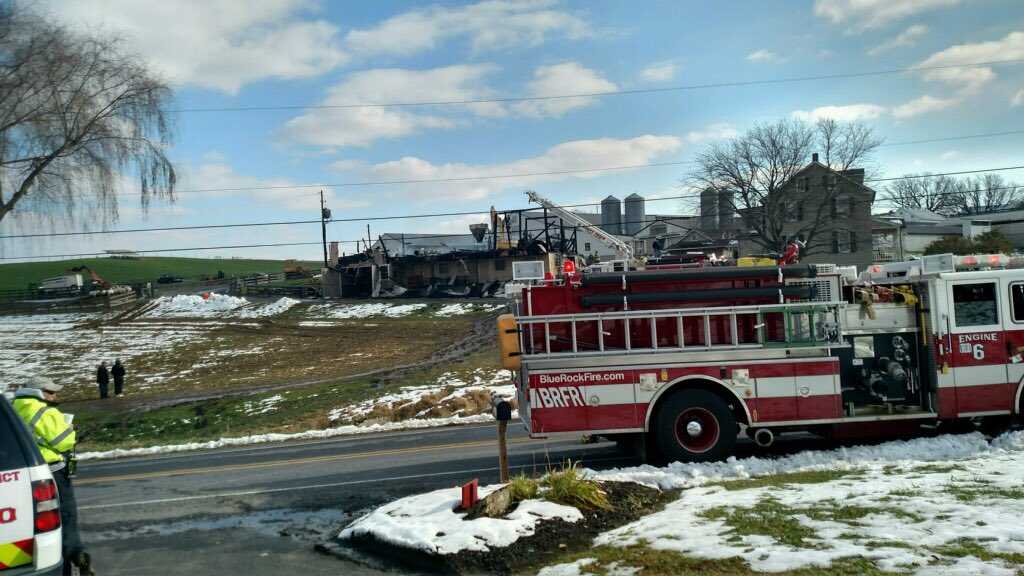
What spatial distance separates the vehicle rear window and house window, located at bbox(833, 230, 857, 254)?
191ft

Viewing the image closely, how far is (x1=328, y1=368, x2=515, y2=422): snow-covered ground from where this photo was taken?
2002 centimetres

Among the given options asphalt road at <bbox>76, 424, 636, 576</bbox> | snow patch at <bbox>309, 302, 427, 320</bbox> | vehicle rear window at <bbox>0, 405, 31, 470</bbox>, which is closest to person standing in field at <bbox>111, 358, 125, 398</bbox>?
asphalt road at <bbox>76, 424, 636, 576</bbox>

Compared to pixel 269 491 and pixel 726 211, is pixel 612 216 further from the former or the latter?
pixel 269 491

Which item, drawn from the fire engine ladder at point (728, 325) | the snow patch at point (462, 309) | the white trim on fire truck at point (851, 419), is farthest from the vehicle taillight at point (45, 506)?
the snow patch at point (462, 309)

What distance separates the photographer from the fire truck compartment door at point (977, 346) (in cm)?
1016

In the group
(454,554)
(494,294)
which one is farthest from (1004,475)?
(494,294)

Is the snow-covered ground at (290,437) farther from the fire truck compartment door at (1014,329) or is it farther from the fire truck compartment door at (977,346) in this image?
the fire truck compartment door at (1014,329)

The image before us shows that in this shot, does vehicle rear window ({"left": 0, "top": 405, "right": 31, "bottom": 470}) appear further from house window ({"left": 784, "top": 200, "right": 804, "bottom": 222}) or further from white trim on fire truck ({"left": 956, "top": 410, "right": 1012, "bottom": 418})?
house window ({"left": 784, "top": 200, "right": 804, "bottom": 222})

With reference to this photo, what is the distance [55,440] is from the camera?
672 cm

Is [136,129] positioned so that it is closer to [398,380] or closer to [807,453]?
[398,380]

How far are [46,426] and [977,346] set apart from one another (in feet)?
34.5

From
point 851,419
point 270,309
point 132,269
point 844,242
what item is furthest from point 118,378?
point 132,269

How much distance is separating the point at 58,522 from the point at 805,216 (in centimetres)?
5726

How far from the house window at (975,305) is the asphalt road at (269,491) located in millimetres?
2618
